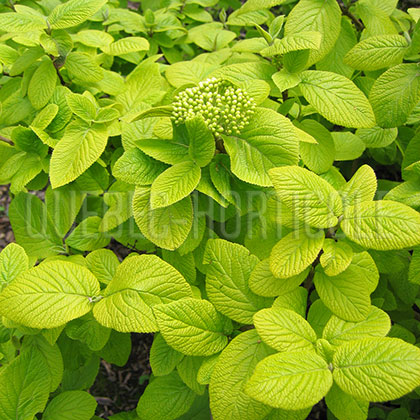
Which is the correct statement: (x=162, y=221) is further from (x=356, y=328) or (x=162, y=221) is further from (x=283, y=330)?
(x=356, y=328)

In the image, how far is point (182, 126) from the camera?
1.23 m

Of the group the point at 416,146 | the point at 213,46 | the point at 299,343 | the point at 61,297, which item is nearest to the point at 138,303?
the point at 61,297

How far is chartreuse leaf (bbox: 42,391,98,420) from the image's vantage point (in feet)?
4.54

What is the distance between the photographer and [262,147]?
116cm

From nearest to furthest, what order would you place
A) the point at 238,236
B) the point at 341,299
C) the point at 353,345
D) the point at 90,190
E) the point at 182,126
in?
1. the point at 353,345
2. the point at 341,299
3. the point at 182,126
4. the point at 238,236
5. the point at 90,190

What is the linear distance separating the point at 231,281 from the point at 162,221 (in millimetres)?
251

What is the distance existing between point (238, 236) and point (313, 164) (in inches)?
13.8

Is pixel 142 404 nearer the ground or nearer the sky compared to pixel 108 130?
nearer the ground

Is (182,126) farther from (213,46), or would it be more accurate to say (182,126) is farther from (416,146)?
(213,46)

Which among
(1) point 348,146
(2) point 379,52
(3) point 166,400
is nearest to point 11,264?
(3) point 166,400

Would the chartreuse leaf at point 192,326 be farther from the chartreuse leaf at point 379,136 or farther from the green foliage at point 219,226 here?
the chartreuse leaf at point 379,136

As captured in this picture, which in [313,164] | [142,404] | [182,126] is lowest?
[142,404]

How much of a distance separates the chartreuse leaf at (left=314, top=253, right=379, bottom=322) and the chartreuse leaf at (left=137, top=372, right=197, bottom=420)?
0.73 meters

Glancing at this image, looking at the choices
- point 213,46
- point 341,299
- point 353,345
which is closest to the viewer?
point 353,345
